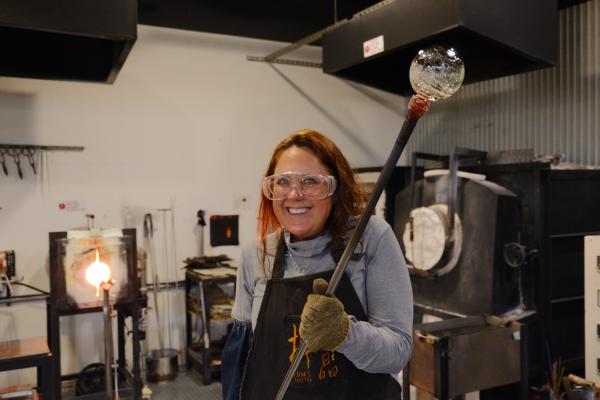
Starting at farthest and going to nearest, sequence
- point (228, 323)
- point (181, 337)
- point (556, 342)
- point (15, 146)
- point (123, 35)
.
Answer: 1. point (181, 337)
2. point (228, 323)
3. point (15, 146)
4. point (556, 342)
5. point (123, 35)

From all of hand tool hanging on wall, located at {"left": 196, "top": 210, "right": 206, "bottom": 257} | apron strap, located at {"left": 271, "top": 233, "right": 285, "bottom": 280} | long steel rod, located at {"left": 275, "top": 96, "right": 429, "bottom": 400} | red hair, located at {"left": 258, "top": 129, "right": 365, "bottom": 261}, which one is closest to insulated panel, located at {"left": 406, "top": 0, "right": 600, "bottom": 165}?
hand tool hanging on wall, located at {"left": 196, "top": 210, "right": 206, "bottom": 257}

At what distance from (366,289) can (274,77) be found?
367cm

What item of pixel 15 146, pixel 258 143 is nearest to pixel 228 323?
pixel 258 143

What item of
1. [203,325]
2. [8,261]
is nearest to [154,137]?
[8,261]

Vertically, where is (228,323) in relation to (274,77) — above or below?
below

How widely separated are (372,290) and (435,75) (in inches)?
20.5

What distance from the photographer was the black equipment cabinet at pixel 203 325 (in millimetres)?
3717

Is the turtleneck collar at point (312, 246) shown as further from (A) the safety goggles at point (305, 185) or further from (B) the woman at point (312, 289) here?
(A) the safety goggles at point (305, 185)

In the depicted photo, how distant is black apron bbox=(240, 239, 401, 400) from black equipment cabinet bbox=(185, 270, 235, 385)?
2442mm

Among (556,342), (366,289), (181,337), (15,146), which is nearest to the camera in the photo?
(366,289)

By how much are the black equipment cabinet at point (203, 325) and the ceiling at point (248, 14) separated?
77.9 inches

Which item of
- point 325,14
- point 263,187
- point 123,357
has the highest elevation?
point 325,14

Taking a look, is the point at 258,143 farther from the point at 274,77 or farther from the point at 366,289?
the point at 366,289

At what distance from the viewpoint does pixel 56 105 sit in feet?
12.4
